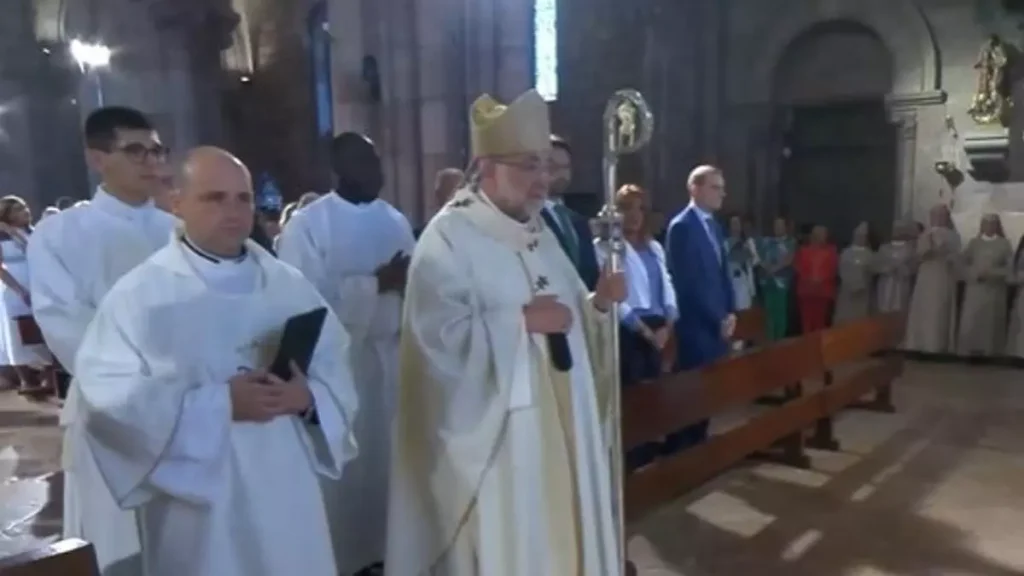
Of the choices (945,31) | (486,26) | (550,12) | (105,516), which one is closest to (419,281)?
(105,516)

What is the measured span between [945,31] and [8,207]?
9885 mm

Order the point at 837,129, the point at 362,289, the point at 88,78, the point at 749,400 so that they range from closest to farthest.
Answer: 1. the point at 362,289
2. the point at 749,400
3. the point at 837,129
4. the point at 88,78

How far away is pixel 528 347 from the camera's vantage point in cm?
294

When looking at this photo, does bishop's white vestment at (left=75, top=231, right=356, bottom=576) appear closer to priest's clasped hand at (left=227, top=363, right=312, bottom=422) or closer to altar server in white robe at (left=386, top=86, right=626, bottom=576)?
priest's clasped hand at (left=227, top=363, right=312, bottom=422)

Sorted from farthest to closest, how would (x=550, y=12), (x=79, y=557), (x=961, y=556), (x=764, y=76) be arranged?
(x=550, y=12) → (x=764, y=76) → (x=961, y=556) → (x=79, y=557)

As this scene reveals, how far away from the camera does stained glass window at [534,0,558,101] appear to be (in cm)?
1378

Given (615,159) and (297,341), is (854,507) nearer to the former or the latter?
(615,159)

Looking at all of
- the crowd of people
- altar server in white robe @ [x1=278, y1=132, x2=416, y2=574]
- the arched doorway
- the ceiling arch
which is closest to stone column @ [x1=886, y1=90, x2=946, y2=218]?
the ceiling arch

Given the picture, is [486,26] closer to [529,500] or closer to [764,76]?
[764,76]

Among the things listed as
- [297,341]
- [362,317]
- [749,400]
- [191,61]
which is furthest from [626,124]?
[191,61]

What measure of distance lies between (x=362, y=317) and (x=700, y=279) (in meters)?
2.24

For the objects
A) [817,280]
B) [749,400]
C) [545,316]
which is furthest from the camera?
[817,280]

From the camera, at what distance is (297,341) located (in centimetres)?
242

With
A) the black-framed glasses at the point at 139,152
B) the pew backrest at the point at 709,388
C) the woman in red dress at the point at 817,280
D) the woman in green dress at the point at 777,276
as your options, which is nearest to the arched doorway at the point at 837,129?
the woman in green dress at the point at 777,276
